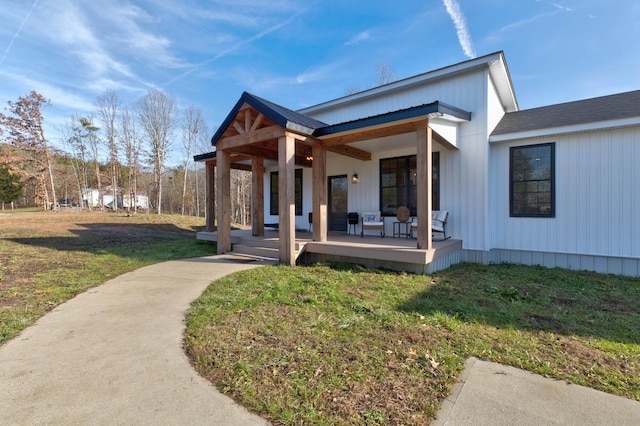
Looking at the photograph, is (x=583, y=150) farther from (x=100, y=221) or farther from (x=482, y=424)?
(x=100, y=221)

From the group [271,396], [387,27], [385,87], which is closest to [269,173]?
[385,87]

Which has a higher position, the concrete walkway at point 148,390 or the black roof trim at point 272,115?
the black roof trim at point 272,115

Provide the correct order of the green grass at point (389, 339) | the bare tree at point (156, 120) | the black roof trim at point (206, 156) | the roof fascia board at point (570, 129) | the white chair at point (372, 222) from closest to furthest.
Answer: the green grass at point (389, 339) < the roof fascia board at point (570, 129) < the white chair at point (372, 222) < the black roof trim at point (206, 156) < the bare tree at point (156, 120)

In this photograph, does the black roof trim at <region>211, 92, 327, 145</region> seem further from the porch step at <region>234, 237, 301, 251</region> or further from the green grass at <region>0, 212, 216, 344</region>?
the green grass at <region>0, 212, 216, 344</region>

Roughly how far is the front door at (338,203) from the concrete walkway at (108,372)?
20.6ft

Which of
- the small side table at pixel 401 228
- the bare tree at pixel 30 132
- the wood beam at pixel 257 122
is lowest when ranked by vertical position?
the small side table at pixel 401 228

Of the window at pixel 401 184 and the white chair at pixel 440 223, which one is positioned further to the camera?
the window at pixel 401 184

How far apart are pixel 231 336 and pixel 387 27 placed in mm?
13211

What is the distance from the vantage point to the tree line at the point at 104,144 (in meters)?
19.7

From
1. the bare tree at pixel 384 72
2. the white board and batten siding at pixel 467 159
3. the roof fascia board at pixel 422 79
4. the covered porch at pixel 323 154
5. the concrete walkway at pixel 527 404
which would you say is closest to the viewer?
the concrete walkway at pixel 527 404

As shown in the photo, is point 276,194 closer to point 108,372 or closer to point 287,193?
point 287,193

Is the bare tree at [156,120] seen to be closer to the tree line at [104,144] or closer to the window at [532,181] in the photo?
the tree line at [104,144]

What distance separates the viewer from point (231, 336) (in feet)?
9.70

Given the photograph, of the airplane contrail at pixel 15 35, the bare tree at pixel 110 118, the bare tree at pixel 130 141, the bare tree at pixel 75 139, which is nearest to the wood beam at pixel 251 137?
the airplane contrail at pixel 15 35
